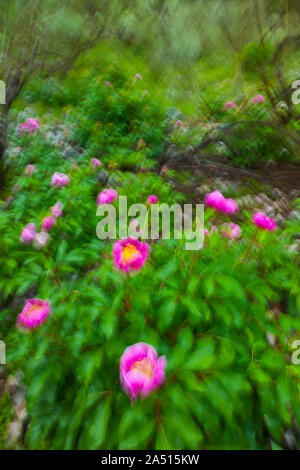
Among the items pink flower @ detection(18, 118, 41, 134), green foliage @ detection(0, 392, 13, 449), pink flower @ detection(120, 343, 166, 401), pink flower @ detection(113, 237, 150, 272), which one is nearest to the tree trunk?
pink flower @ detection(18, 118, 41, 134)

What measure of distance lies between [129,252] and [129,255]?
1cm

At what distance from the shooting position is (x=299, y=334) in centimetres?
97

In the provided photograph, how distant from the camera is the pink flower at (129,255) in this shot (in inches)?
29.6

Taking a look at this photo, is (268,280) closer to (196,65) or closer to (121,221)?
(121,221)

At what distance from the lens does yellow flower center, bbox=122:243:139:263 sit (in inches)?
29.6

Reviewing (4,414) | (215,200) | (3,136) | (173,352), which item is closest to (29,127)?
(3,136)

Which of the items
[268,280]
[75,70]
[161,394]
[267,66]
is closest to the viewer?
[161,394]

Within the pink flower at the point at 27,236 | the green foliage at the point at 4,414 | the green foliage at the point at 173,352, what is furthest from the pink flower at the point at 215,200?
the green foliage at the point at 4,414

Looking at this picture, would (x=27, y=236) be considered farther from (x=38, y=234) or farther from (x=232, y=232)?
(x=232, y=232)

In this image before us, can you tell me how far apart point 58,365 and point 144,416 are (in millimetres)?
285

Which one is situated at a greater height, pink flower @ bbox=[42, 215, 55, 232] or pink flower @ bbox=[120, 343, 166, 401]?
pink flower @ bbox=[120, 343, 166, 401]

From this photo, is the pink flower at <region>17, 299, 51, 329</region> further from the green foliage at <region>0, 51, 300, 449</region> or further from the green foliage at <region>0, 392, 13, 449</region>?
the green foliage at <region>0, 392, 13, 449</region>

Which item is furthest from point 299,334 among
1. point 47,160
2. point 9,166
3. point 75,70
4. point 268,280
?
point 75,70

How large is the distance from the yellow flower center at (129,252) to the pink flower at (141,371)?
0.75 feet
